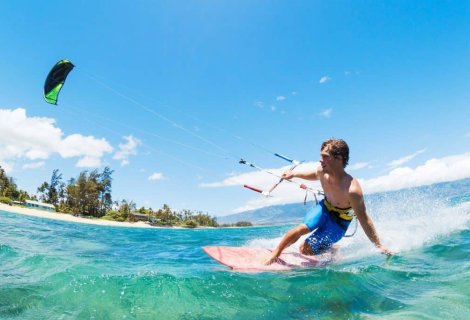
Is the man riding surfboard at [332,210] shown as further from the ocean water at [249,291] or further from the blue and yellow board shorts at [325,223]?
the ocean water at [249,291]

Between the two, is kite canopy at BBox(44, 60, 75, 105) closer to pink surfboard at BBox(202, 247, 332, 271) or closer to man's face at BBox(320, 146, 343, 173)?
pink surfboard at BBox(202, 247, 332, 271)

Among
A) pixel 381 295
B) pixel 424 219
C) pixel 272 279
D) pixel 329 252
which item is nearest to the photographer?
pixel 381 295

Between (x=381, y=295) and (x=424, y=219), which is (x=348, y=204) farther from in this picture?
(x=424, y=219)

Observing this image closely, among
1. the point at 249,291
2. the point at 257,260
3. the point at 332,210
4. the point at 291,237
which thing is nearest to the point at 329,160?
the point at 332,210

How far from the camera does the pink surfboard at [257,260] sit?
6.08m

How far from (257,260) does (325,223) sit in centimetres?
151

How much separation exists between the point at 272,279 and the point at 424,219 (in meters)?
9.19

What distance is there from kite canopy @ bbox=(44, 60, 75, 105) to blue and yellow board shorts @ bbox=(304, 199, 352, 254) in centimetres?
1205

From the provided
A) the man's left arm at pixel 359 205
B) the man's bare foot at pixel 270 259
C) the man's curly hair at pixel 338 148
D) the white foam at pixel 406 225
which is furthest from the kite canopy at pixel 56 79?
the man's left arm at pixel 359 205

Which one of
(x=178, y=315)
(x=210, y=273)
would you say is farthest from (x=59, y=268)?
(x=178, y=315)

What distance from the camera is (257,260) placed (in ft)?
21.4

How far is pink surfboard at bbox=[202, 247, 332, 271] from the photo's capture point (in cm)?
608

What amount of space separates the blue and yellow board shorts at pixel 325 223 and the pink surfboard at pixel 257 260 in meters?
0.45

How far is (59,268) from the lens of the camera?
234 inches
